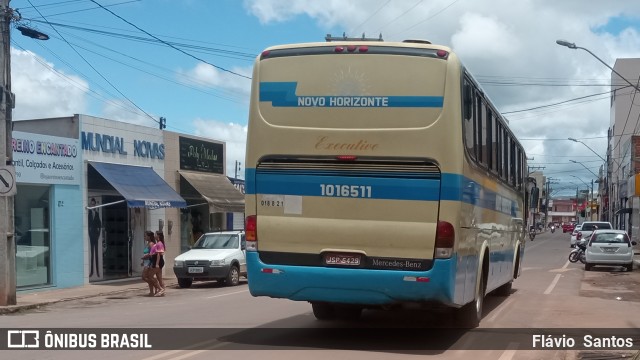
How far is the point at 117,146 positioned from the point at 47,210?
374 centimetres

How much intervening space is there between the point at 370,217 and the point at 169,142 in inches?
754

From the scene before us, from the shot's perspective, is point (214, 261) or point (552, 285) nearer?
point (552, 285)

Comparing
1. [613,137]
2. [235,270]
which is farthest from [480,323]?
[613,137]

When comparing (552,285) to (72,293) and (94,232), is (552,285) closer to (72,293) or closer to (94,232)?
(72,293)

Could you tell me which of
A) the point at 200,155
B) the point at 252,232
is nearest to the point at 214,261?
the point at 200,155

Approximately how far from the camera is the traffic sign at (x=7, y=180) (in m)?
16.3

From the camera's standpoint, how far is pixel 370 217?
29.7 ft

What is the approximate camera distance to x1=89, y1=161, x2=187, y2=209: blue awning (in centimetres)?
2225

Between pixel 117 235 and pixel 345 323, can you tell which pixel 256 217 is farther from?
pixel 117 235

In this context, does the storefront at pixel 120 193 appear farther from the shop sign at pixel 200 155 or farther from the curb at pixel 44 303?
the curb at pixel 44 303

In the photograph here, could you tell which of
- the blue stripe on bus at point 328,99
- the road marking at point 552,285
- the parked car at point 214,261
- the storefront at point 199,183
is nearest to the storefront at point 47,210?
the parked car at point 214,261

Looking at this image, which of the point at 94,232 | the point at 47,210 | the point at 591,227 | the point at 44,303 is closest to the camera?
the point at 44,303

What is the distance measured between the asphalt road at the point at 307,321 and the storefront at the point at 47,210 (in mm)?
2301

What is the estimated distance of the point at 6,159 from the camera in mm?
16547
